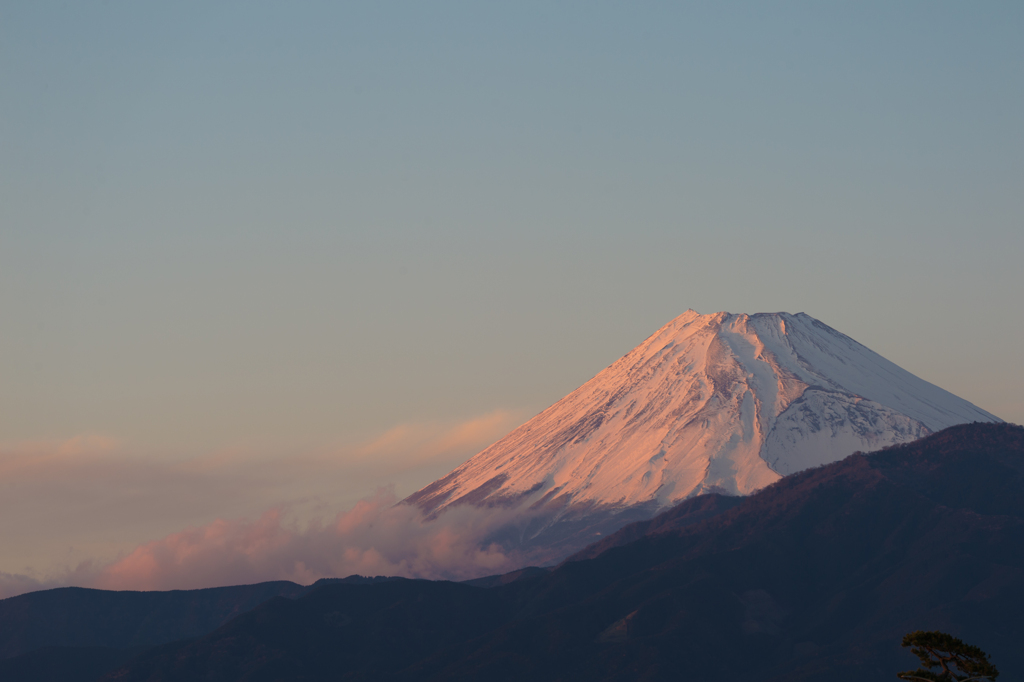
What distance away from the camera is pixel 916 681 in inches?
1961

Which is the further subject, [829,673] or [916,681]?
[829,673]

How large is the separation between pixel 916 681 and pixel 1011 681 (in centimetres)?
15395

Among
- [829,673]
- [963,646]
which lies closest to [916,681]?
[963,646]

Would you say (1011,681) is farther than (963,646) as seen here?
Yes

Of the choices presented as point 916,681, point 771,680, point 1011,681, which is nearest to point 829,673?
point 771,680

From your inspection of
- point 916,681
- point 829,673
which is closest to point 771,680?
point 829,673

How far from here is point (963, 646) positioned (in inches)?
1934

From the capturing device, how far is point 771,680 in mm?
197625

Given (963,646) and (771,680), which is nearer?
(963,646)

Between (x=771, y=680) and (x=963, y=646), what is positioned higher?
(x=963, y=646)

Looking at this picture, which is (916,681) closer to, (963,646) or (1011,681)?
(963,646)

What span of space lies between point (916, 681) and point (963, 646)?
7.55 feet

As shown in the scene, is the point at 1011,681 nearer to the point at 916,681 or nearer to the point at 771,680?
the point at 771,680

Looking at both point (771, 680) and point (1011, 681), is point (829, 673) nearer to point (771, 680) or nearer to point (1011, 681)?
point (771, 680)
